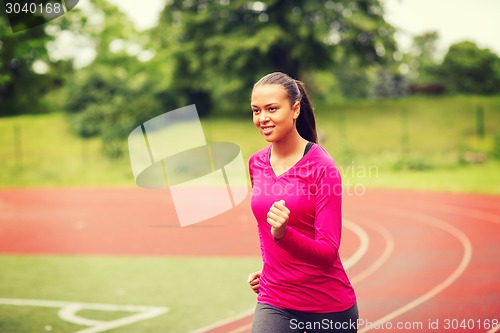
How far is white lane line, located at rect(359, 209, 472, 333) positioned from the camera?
6446mm

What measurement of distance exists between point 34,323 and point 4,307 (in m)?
0.85

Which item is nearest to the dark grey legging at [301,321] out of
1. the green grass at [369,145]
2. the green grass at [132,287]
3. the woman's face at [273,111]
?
the woman's face at [273,111]

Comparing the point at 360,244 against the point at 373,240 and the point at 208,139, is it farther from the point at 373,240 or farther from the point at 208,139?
the point at 208,139

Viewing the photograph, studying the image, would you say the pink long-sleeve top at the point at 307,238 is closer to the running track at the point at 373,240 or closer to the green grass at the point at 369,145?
the running track at the point at 373,240

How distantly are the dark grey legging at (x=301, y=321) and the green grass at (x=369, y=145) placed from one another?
14.3 m

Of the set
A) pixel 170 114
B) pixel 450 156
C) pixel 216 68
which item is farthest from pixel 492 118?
pixel 170 114

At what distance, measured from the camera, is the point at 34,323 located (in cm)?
642

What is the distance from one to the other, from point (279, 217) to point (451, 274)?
635 centimetres

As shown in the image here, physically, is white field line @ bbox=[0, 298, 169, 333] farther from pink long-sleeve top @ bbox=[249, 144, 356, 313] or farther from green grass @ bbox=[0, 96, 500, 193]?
green grass @ bbox=[0, 96, 500, 193]

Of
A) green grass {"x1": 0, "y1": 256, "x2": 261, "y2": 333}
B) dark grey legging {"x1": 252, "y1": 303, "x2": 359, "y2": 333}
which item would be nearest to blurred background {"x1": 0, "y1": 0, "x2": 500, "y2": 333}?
green grass {"x1": 0, "y1": 256, "x2": 261, "y2": 333}

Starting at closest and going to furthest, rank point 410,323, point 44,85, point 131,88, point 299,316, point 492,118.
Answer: point 299,316, point 410,323, point 492,118, point 131,88, point 44,85

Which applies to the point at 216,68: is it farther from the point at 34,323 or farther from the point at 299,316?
the point at 299,316

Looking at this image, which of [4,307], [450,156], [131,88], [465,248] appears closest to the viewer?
[4,307]

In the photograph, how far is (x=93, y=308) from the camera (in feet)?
23.1
